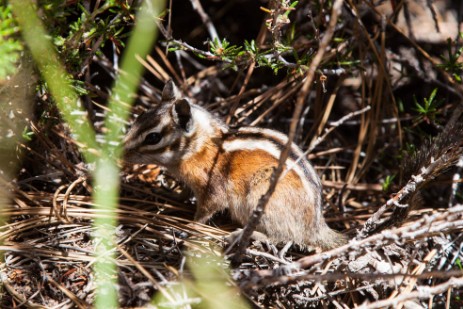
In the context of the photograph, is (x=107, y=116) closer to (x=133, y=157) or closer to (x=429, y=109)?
(x=133, y=157)

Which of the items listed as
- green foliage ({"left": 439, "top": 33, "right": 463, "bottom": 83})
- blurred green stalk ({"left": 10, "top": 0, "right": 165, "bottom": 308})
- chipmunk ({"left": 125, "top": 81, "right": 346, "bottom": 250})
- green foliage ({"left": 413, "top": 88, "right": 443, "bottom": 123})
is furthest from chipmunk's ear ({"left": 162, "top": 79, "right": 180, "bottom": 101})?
green foliage ({"left": 439, "top": 33, "right": 463, "bottom": 83})

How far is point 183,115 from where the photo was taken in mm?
3725

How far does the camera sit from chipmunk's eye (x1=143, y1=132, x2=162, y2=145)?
3.66 meters

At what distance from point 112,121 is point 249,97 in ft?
4.15

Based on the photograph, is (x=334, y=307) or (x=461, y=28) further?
(x=461, y=28)

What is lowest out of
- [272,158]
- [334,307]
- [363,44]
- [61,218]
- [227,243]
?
[334,307]

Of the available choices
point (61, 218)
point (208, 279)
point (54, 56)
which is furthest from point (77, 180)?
point (208, 279)

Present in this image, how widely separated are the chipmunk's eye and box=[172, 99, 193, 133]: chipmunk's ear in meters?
0.17

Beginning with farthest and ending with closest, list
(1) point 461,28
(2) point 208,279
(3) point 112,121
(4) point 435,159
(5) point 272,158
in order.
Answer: (1) point 461,28, (3) point 112,121, (5) point 272,158, (4) point 435,159, (2) point 208,279

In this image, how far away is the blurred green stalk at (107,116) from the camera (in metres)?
2.94

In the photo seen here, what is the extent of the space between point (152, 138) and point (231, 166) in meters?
0.62

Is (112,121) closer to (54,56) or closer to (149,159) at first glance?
(149,159)

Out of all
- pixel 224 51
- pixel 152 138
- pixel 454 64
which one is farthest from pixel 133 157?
pixel 454 64

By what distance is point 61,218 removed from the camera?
350 centimetres
